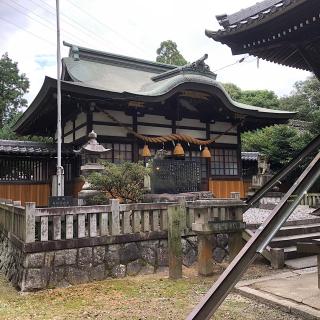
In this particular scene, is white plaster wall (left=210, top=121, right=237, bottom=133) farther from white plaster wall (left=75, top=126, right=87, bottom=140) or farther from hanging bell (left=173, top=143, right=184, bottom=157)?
white plaster wall (left=75, top=126, right=87, bottom=140)

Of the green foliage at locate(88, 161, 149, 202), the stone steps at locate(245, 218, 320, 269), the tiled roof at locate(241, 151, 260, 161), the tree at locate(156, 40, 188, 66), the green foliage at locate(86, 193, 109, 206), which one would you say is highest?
the tree at locate(156, 40, 188, 66)

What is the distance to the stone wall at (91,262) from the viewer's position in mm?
6430

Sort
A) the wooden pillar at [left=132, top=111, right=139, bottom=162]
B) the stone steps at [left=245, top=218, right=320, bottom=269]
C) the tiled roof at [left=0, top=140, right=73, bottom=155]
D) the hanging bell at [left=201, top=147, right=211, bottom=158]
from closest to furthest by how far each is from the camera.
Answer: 1. the stone steps at [left=245, top=218, right=320, bottom=269]
2. the tiled roof at [left=0, top=140, right=73, bottom=155]
3. the wooden pillar at [left=132, top=111, right=139, bottom=162]
4. the hanging bell at [left=201, top=147, right=211, bottom=158]

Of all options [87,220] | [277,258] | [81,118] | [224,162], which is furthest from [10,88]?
[277,258]

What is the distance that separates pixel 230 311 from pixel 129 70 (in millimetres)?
16763

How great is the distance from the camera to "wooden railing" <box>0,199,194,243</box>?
21.6 feet

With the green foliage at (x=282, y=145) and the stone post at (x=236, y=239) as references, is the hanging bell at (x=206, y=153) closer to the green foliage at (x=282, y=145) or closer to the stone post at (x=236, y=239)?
the green foliage at (x=282, y=145)

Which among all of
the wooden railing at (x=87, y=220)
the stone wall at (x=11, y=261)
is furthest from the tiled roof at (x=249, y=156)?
the stone wall at (x=11, y=261)

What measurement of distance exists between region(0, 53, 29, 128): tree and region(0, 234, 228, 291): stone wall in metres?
32.0

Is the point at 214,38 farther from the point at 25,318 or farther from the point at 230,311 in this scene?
the point at 25,318

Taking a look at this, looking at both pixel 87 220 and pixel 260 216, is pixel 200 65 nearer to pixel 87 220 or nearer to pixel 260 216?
pixel 260 216

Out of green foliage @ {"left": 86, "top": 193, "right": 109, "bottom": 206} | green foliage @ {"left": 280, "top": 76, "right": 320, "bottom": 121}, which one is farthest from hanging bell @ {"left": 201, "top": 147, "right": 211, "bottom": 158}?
green foliage @ {"left": 280, "top": 76, "right": 320, "bottom": 121}

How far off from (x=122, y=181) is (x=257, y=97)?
102 ft

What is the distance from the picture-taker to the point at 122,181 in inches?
388
